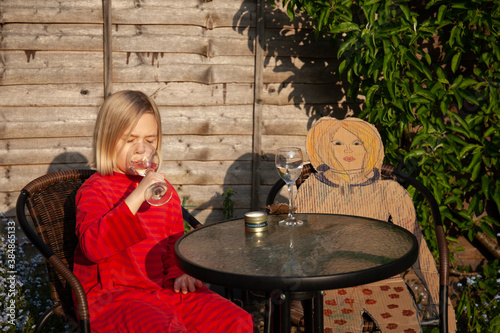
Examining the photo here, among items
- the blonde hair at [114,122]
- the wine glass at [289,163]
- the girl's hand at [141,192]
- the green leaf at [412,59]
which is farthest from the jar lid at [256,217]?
the green leaf at [412,59]

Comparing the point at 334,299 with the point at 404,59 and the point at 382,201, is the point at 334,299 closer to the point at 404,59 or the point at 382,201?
the point at 382,201

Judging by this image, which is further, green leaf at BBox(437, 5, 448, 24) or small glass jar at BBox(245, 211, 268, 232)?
green leaf at BBox(437, 5, 448, 24)

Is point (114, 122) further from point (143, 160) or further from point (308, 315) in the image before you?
point (308, 315)

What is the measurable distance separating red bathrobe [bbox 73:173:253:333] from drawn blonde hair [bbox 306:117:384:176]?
3.01 ft

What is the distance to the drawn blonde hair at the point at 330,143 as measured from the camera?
2.82m

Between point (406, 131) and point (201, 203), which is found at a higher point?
point (406, 131)

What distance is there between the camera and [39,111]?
12.6 ft

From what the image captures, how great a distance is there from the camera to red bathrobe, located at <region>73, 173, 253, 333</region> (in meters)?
1.91

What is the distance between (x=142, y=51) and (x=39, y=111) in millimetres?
912

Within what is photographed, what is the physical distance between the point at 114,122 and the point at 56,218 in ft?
1.91

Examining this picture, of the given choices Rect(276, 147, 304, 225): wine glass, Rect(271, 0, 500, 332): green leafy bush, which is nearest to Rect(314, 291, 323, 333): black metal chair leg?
Rect(276, 147, 304, 225): wine glass

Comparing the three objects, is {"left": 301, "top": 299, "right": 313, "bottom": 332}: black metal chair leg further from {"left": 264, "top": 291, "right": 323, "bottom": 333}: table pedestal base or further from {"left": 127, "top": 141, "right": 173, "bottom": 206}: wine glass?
{"left": 127, "top": 141, "right": 173, "bottom": 206}: wine glass

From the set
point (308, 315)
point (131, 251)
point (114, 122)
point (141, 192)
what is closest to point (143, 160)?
point (141, 192)

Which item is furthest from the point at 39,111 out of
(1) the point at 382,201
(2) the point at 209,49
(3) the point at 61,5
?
(1) the point at 382,201
